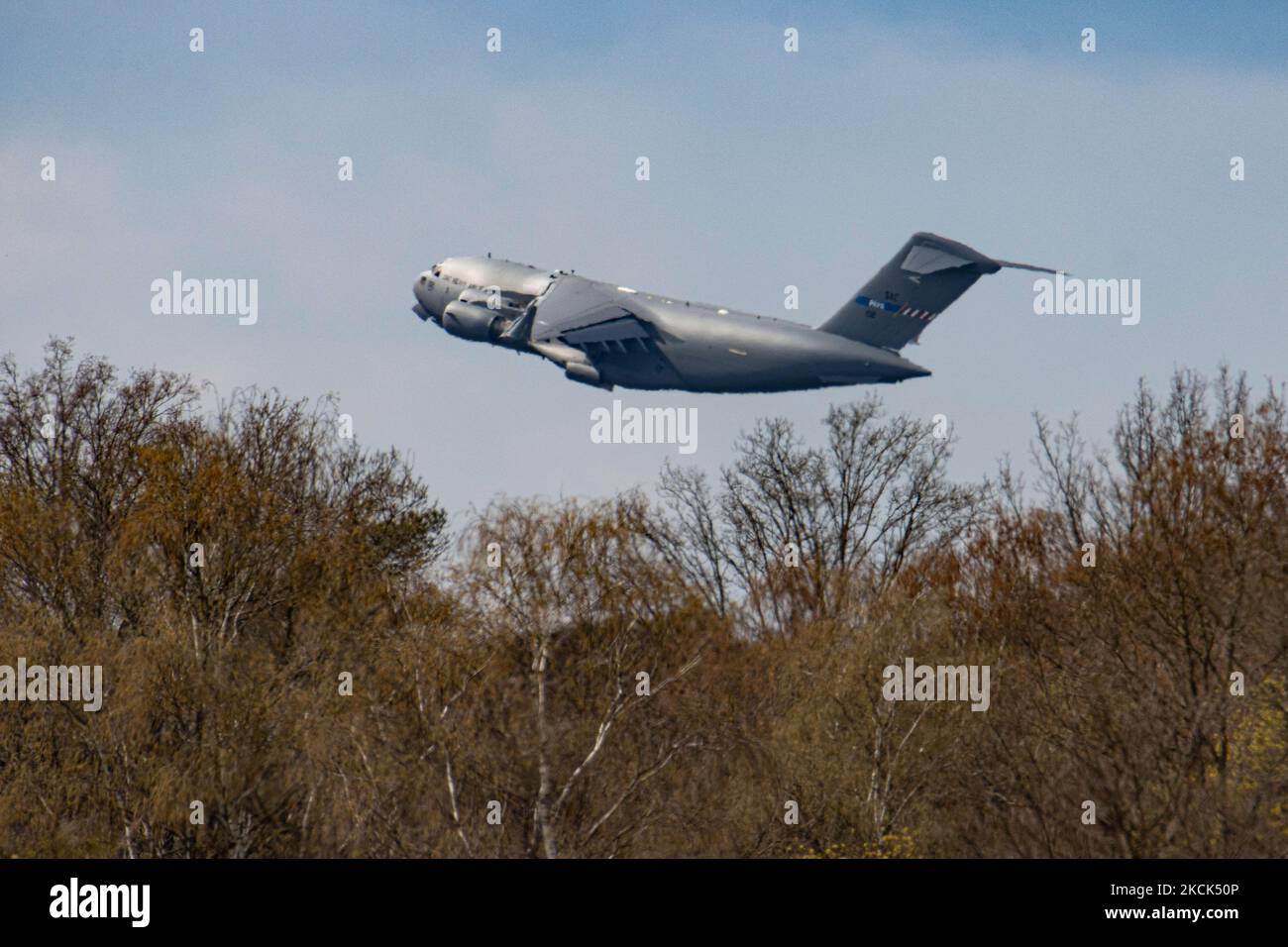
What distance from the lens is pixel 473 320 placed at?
68.2 m

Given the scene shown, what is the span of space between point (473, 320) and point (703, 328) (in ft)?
31.7

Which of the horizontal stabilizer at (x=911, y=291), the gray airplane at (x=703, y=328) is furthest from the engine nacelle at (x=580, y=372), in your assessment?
the horizontal stabilizer at (x=911, y=291)

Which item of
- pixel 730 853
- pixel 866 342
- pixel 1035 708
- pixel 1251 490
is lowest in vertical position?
pixel 730 853

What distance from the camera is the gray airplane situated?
63125 millimetres

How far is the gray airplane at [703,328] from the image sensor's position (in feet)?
207

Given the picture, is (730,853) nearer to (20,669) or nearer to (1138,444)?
(20,669)

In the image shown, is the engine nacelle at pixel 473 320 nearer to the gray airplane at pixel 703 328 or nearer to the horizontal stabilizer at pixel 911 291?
the gray airplane at pixel 703 328

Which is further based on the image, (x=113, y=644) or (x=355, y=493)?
(x=355, y=493)

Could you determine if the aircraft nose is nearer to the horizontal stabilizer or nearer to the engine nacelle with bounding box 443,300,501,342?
the engine nacelle with bounding box 443,300,501,342

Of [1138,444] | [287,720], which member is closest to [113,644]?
[287,720]

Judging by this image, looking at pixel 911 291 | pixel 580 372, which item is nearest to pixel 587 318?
pixel 580 372

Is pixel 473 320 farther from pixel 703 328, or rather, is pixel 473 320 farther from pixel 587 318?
pixel 703 328

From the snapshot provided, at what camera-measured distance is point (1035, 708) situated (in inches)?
1700
